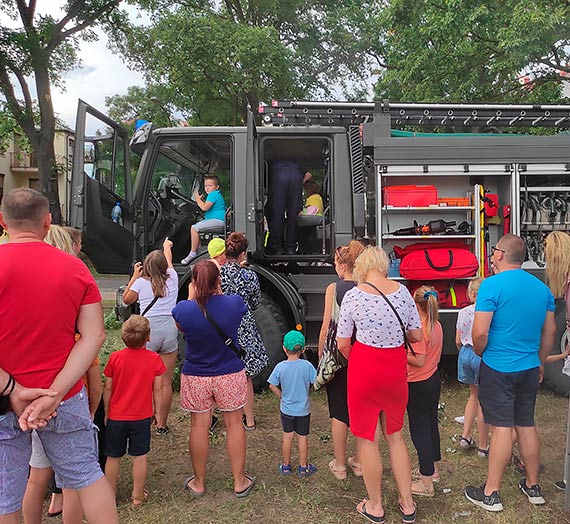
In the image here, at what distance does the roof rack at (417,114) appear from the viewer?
5.36 meters

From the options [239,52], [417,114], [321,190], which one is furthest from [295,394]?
[239,52]

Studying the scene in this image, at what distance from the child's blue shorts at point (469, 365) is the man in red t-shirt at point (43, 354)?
2.66 metres

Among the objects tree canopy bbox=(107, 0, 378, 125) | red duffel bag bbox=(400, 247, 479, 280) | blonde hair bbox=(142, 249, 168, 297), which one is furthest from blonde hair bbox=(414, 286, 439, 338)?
tree canopy bbox=(107, 0, 378, 125)

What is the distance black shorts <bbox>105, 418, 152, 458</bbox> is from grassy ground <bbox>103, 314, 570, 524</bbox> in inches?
14.7

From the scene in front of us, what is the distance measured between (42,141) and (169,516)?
42.4 feet

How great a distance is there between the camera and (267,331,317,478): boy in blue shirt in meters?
3.44

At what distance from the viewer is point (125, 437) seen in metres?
3.06

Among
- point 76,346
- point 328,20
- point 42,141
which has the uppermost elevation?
point 328,20

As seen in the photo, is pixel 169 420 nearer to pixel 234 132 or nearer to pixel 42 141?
pixel 234 132

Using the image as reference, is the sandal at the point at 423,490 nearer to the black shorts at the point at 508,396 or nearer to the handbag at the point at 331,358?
the black shorts at the point at 508,396

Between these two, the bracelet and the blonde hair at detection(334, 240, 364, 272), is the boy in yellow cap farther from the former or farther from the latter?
the bracelet

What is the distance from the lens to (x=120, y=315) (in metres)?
5.04

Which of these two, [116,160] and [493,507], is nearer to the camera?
[493,507]

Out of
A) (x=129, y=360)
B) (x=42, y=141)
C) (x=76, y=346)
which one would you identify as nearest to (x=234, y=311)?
(x=129, y=360)
